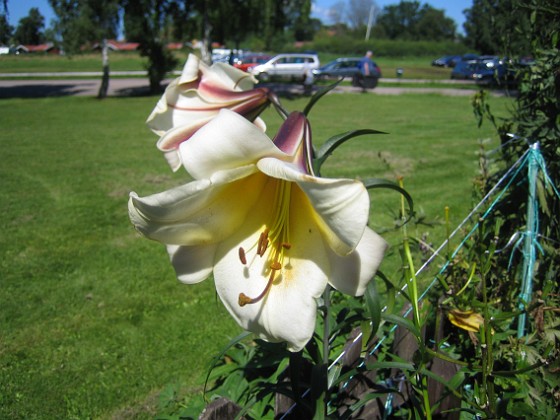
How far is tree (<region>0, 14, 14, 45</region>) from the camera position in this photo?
23.4 ft

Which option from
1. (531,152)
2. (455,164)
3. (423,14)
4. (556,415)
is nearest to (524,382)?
(556,415)

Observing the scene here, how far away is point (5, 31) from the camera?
731cm

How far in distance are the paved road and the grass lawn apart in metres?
9.71

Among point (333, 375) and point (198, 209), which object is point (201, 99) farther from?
point (333, 375)

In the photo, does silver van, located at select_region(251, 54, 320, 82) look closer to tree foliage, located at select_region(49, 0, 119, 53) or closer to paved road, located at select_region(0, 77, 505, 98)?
paved road, located at select_region(0, 77, 505, 98)

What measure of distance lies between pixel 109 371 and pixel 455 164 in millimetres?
5750

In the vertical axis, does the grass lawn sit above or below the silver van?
below

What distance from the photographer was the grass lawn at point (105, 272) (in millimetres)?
2727

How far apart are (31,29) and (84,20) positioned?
5183 mm

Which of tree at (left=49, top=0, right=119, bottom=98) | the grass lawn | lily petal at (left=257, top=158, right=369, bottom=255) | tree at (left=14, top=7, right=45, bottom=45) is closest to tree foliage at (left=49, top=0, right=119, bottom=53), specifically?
tree at (left=49, top=0, right=119, bottom=98)

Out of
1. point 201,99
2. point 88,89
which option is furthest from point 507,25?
point 88,89

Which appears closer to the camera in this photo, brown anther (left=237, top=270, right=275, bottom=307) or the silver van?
brown anther (left=237, top=270, right=275, bottom=307)

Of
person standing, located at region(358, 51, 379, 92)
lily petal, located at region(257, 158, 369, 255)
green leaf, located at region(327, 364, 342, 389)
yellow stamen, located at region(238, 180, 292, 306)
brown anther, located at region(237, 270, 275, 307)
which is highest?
lily petal, located at region(257, 158, 369, 255)

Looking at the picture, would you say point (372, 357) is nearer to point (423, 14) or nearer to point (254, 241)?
point (254, 241)
